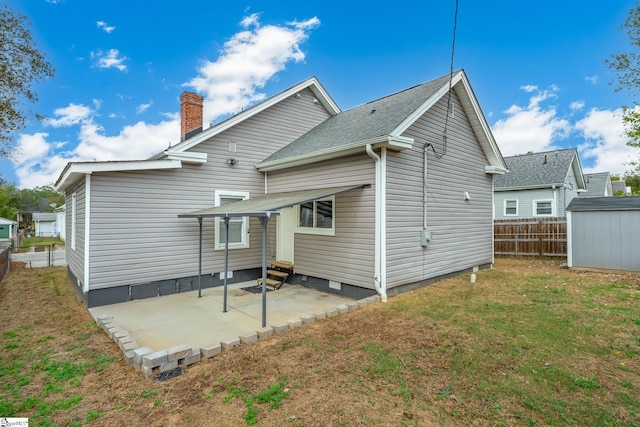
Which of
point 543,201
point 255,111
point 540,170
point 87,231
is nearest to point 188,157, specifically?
point 255,111

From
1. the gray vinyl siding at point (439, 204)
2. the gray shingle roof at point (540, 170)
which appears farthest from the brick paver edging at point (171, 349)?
the gray shingle roof at point (540, 170)

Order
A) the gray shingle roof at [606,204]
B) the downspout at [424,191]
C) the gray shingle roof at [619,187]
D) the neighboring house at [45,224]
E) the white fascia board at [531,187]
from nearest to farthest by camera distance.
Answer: the downspout at [424,191] < the gray shingle roof at [606,204] < the white fascia board at [531,187] < the gray shingle roof at [619,187] < the neighboring house at [45,224]

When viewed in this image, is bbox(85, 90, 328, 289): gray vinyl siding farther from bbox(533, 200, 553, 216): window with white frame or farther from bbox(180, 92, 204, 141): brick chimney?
bbox(533, 200, 553, 216): window with white frame

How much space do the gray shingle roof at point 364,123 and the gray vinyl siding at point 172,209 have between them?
890 mm

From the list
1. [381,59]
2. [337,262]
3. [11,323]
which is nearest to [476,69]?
[381,59]

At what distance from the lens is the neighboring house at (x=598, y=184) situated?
25984 millimetres

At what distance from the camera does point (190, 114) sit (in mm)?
10367

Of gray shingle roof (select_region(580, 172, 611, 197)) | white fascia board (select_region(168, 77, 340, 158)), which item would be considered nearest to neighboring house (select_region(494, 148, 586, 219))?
gray shingle roof (select_region(580, 172, 611, 197))

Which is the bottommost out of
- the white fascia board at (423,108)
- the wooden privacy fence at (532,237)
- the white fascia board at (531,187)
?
the wooden privacy fence at (532,237)

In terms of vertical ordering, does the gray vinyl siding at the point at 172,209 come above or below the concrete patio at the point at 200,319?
above

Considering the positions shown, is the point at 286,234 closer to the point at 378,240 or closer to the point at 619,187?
the point at 378,240

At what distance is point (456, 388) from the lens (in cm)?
339

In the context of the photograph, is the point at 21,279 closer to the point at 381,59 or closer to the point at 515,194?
the point at 381,59

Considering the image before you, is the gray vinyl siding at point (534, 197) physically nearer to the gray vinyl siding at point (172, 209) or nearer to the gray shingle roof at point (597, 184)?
the gray shingle roof at point (597, 184)
